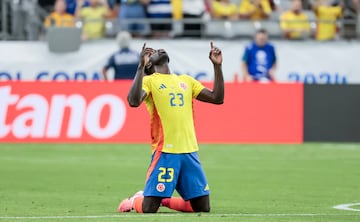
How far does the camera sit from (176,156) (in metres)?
11.8

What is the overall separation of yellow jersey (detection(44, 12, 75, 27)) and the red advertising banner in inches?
155

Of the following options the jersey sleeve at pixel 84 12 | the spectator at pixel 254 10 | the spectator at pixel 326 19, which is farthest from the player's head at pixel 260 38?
the jersey sleeve at pixel 84 12

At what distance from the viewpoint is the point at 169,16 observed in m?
28.0

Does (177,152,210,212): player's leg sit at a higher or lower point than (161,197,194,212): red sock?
higher

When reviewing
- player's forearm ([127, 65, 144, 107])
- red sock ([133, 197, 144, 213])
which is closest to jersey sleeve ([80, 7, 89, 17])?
red sock ([133, 197, 144, 213])

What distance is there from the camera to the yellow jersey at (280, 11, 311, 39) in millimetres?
28078

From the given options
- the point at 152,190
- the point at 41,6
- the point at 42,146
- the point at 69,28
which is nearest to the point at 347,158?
the point at 42,146

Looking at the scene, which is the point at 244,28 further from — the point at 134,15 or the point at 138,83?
the point at 138,83

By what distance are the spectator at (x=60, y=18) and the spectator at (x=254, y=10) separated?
4223 mm

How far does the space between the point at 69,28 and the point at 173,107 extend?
1518 centimetres

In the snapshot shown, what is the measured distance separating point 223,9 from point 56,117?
21.1ft

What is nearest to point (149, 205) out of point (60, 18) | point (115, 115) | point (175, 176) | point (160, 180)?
point (160, 180)

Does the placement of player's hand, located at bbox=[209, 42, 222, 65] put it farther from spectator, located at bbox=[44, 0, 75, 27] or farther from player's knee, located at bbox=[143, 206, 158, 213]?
spectator, located at bbox=[44, 0, 75, 27]

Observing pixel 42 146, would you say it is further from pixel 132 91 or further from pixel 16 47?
pixel 132 91
